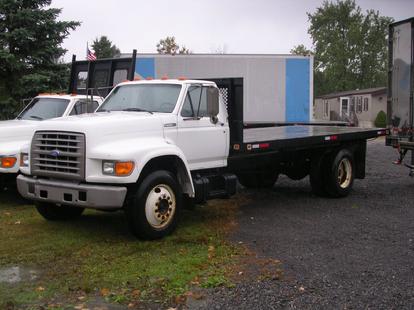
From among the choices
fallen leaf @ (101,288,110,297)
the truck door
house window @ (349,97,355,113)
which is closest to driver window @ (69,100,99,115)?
the truck door

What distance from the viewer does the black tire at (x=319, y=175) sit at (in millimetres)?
10562

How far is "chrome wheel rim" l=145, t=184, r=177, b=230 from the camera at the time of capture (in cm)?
688

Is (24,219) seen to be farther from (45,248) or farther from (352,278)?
(352,278)

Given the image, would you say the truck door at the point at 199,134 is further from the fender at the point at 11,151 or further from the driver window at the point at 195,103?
the fender at the point at 11,151

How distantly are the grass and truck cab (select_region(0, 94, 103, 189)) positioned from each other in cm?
81

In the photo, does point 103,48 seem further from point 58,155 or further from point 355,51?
point 58,155

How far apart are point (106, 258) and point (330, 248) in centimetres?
265

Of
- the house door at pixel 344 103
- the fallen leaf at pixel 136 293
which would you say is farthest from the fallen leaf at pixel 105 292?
the house door at pixel 344 103

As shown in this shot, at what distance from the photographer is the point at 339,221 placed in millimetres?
8406

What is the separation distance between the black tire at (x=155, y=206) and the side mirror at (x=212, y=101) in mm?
1100

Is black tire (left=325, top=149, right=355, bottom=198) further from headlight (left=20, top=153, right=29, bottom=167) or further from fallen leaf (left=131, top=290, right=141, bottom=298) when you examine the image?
fallen leaf (left=131, top=290, right=141, bottom=298)

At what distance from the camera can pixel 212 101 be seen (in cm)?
764

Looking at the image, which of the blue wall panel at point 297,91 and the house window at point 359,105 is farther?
the house window at point 359,105

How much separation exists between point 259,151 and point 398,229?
2.39 meters
